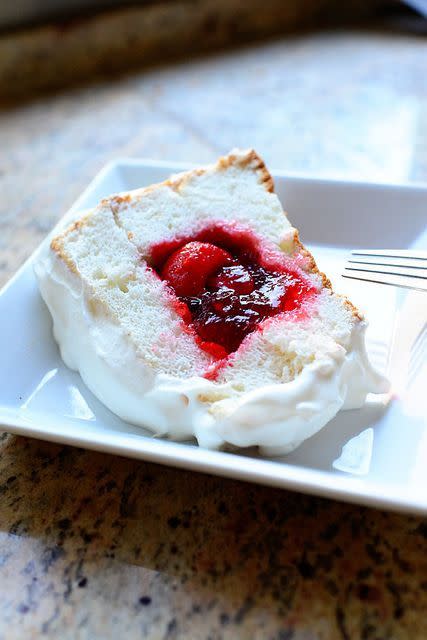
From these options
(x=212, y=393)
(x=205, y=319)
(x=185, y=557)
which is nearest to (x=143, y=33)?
(x=205, y=319)

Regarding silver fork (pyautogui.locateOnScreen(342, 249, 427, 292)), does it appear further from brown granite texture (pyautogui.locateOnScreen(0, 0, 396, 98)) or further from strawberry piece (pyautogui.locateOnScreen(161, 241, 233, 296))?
brown granite texture (pyautogui.locateOnScreen(0, 0, 396, 98))

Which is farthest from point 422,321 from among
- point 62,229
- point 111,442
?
point 62,229

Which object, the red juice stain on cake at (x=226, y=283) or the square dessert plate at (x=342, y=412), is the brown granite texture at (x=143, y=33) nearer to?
the square dessert plate at (x=342, y=412)

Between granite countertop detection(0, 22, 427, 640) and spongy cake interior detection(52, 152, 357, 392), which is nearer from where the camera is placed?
granite countertop detection(0, 22, 427, 640)

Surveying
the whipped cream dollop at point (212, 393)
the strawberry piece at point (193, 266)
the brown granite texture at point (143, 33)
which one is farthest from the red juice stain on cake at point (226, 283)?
the brown granite texture at point (143, 33)

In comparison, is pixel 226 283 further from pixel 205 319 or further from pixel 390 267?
pixel 390 267

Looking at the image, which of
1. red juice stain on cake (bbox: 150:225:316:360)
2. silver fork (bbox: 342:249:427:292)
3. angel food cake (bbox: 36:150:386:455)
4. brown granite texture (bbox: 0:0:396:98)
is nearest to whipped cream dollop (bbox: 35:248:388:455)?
angel food cake (bbox: 36:150:386:455)

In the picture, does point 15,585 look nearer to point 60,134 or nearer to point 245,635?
point 245,635
